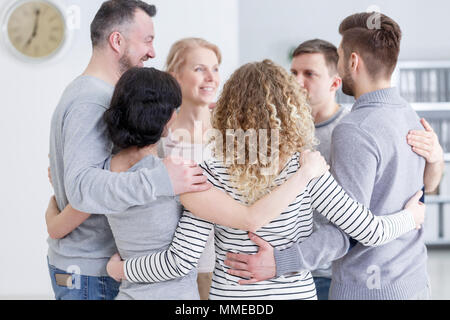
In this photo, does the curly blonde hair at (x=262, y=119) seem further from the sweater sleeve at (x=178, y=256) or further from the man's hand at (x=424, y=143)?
the man's hand at (x=424, y=143)

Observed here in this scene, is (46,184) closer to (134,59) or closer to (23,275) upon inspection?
(23,275)

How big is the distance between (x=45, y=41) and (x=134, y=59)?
1.93m

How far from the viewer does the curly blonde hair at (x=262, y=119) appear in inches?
43.6

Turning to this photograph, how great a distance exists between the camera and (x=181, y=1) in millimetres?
3156

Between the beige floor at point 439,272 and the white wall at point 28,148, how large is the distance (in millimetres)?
2222

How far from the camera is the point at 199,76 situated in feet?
6.39

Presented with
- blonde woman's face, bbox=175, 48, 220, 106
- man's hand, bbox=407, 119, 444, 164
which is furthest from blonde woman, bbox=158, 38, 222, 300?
man's hand, bbox=407, 119, 444, 164

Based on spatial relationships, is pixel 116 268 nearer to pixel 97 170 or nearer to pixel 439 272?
pixel 97 170

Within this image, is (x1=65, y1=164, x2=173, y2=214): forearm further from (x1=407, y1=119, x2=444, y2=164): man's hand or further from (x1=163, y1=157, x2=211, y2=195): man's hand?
(x1=407, y1=119, x2=444, y2=164): man's hand

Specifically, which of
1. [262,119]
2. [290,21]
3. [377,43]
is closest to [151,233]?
[262,119]

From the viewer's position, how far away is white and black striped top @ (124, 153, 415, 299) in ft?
3.70

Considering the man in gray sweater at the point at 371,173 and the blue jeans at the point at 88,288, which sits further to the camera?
the blue jeans at the point at 88,288

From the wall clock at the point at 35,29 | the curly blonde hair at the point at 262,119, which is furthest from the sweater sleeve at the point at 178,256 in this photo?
the wall clock at the point at 35,29

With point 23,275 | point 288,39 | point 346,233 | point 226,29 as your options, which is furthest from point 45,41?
point 346,233
